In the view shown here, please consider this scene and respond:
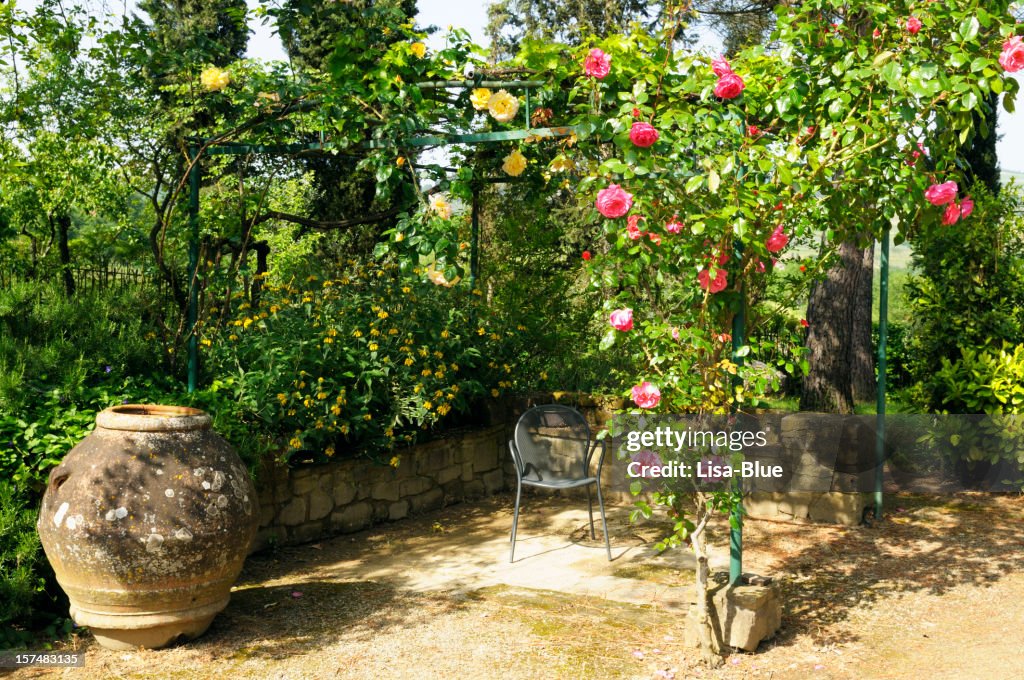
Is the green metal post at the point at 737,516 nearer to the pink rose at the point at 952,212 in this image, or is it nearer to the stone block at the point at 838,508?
the pink rose at the point at 952,212

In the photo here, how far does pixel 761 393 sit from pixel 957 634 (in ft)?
4.75

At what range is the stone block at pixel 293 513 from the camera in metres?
4.91

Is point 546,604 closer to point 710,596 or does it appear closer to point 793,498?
point 710,596

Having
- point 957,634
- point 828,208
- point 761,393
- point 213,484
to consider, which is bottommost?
point 957,634

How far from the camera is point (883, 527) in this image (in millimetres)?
5387

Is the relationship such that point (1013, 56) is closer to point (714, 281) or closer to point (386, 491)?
point (714, 281)

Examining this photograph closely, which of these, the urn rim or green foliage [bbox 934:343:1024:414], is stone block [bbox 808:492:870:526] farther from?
the urn rim

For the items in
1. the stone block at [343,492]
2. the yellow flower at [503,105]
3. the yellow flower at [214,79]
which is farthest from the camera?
the stone block at [343,492]

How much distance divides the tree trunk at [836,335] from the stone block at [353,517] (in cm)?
389

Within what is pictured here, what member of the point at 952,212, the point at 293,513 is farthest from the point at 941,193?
the point at 293,513

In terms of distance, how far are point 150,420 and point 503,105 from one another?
7.95 feet

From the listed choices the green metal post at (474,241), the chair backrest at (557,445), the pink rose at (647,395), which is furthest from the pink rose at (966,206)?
the green metal post at (474,241)

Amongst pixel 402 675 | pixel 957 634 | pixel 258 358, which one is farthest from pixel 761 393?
pixel 258 358

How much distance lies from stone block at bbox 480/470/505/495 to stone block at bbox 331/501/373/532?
1135 mm
